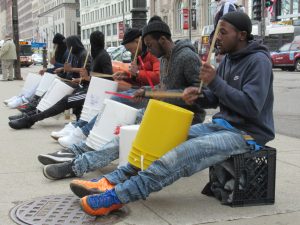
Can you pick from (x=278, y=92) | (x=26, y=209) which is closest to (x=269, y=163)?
(x=26, y=209)

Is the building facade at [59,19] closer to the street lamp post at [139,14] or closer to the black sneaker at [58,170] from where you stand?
the street lamp post at [139,14]

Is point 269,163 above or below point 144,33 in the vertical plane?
below

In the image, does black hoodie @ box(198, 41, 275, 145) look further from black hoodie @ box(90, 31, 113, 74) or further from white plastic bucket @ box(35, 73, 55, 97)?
white plastic bucket @ box(35, 73, 55, 97)

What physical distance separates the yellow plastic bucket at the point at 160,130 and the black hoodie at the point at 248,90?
0.30 metres

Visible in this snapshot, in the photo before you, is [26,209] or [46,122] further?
[46,122]

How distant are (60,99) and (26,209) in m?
3.43

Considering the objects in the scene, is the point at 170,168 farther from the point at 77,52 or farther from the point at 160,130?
the point at 77,52

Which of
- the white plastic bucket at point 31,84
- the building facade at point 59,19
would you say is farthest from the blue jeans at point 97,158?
the building facade at point 59,19

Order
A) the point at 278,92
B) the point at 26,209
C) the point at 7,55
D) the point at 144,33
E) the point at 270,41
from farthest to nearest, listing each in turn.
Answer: the point at 270,41
the point at 7,55
the point at 278,92
the point at 144,33
the point at 26,209

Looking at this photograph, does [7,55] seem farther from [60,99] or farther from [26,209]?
[26,209]

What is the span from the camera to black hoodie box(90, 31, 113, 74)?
632 cm

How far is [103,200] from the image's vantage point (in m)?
3.33

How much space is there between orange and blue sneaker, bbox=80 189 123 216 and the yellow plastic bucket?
0.32 m

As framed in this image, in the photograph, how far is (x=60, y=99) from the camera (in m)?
6.97
